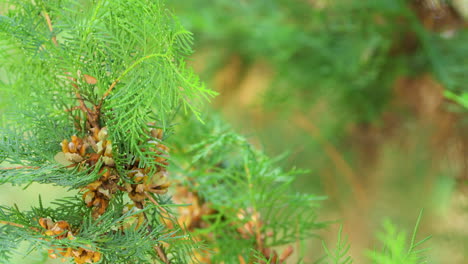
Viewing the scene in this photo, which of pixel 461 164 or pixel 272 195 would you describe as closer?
pixel 272 195

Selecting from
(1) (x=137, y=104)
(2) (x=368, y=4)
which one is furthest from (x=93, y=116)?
(2) (x=368, y=4)

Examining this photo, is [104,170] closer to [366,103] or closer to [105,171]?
[105,171]

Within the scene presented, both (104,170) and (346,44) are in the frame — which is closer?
(104,170)

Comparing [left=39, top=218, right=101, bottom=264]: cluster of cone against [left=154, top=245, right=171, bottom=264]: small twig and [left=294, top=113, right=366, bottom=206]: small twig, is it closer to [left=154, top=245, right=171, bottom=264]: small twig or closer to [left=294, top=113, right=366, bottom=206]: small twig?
[left=154, top=245, right=171, bottom=264]: small twig

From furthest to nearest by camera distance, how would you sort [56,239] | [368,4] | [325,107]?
[325,107]
[368,4]
[56,239]

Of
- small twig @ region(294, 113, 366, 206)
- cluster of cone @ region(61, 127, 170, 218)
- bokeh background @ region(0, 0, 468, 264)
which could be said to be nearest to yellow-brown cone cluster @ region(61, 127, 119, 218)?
cluster of cone @ region(61, 127, 170, 218)

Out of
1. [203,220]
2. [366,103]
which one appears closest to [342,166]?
[366,103]

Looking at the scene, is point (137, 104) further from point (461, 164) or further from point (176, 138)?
point (461, 164)
